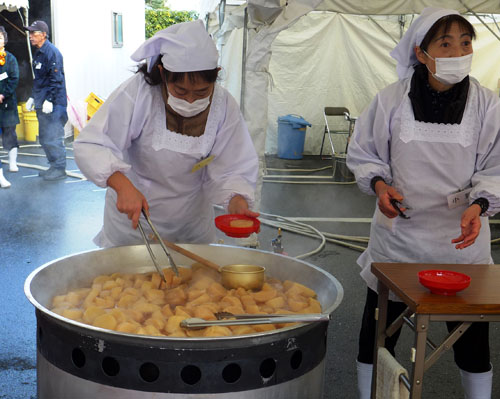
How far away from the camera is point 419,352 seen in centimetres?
179

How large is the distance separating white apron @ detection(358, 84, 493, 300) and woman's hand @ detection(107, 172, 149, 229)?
961mm

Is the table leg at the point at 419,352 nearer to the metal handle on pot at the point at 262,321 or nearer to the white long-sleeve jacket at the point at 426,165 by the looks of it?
the metal handle on pot at the point at 262,321

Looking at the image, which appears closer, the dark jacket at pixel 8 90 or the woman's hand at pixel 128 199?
the woman's hand at pixel 128 199

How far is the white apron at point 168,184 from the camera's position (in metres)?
2.27

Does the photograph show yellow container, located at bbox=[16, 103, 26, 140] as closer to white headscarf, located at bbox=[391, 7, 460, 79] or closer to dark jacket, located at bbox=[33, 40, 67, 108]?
dark jacket, located at bbox=[33, 40, 67, 108]

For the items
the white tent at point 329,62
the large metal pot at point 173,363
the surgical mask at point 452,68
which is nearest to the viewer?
the large metal pot at point 173,363

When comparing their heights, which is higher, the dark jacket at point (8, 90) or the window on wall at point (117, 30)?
the window on wall at point (117, 30)

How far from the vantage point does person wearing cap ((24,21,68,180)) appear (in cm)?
802

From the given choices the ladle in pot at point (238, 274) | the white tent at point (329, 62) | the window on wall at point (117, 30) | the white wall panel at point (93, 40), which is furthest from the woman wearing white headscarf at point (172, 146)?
the window on wall at point (117, 30)

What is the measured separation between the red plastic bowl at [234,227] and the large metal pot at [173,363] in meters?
0.41

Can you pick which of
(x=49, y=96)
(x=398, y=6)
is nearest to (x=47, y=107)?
(x=49, y=96)

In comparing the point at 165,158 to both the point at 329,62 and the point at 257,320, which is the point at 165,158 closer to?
the point at 257,320

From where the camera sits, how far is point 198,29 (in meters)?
2.12

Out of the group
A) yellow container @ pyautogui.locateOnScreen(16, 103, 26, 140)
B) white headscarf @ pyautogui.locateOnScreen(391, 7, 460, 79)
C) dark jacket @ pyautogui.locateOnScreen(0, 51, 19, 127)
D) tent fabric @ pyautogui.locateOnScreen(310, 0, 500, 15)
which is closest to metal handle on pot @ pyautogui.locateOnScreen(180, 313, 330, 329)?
white headscarf @ pyautogui.locateOnScreen(391, 7, 460, 79)
